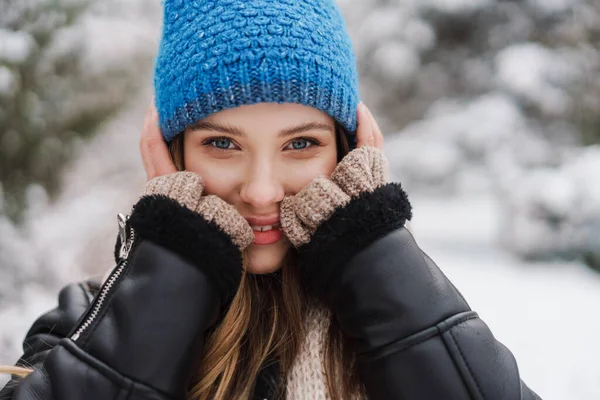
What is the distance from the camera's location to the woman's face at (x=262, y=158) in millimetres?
1132

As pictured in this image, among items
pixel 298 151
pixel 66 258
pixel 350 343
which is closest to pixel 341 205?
pixel 298 151

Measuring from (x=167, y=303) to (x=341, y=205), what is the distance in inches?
16.3

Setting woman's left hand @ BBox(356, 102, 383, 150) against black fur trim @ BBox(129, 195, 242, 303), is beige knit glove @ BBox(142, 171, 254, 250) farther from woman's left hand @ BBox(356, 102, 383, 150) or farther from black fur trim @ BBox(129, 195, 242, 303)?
woman's left hand @ BBox(356, 102, 383, 150)

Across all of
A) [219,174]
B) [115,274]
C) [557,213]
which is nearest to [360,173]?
[219,174]

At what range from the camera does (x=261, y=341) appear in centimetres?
124

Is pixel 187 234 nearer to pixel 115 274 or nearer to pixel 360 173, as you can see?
pixel 115 274

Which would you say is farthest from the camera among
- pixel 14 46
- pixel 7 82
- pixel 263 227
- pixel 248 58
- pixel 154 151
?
pixel 14 46

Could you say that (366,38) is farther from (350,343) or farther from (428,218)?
(350,343)

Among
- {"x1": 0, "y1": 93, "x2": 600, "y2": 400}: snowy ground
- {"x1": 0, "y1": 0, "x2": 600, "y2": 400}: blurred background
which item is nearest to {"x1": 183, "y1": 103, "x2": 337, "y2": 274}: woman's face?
{"x1": 0, "y1": 93, "x2": 600, "y2": 400}: snowy ground

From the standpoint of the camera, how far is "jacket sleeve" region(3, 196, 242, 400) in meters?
0.97

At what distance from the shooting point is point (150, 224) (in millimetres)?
1053

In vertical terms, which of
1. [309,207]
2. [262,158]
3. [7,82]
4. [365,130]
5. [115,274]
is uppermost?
[7,82]

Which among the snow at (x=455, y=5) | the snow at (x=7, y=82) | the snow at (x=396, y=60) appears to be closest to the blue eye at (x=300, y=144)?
the snow at (x=7, y=82)

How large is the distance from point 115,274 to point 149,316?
13cm
